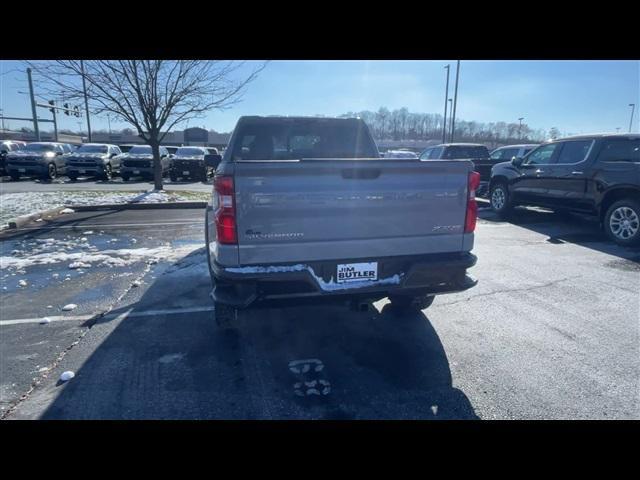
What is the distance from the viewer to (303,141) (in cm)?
511

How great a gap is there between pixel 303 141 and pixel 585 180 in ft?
21.7

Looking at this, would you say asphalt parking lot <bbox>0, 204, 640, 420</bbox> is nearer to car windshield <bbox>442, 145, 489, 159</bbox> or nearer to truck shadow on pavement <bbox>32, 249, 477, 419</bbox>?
truck shadow on pavement <bbox>32, 249, 477, 419</bbox>

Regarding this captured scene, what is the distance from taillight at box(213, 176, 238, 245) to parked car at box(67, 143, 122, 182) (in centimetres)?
2088

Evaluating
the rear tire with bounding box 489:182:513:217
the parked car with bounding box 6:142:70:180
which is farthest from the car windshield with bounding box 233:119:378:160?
the parked car with bounding box 6:142:70:180

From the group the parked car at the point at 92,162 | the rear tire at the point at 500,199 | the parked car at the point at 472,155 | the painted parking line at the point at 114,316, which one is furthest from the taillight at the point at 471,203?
the parked car at the point at 92,162

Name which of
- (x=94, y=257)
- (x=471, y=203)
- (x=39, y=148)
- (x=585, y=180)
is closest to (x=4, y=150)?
(x=39, y=148)

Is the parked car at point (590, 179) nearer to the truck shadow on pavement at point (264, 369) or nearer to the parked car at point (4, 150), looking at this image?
the truck shadow on pavement at point (264, 369)

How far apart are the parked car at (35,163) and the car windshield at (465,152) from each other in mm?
20003

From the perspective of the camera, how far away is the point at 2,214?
9.60 meters

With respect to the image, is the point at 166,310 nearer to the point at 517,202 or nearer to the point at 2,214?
the point at 2,214

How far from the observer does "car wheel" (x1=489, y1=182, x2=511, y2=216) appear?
10654mm

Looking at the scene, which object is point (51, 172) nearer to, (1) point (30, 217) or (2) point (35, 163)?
(2) point (35, 163)

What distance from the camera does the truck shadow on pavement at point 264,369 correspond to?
2670 mm
